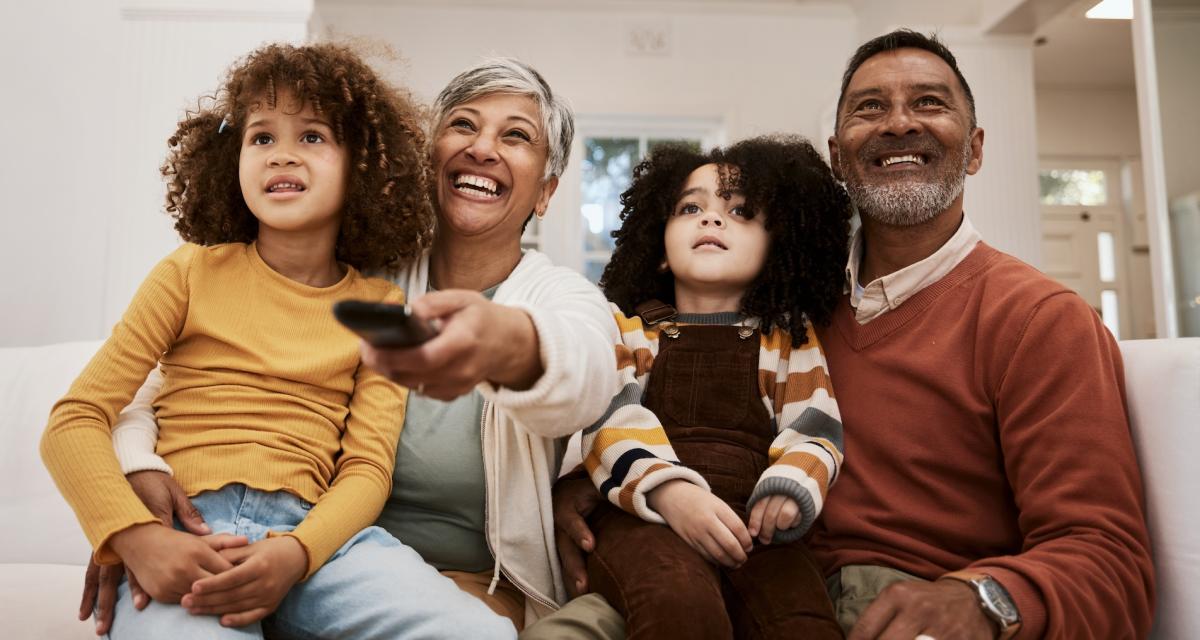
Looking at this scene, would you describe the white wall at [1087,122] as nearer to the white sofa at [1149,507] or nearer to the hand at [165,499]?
the white sofa at [1149,507]

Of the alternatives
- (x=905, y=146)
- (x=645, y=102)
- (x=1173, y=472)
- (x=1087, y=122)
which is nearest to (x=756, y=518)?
(x=1173, y=472)

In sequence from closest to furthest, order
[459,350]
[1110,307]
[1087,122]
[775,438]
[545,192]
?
[459,350]
[775,438]
[545,192]
[1110,307]
[1087,122]

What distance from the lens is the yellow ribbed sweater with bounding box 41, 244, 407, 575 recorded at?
43.5 inches

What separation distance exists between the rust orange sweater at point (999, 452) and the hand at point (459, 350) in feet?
2.40

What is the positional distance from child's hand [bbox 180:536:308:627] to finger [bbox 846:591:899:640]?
2.44 ft

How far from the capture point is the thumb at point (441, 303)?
0.82m

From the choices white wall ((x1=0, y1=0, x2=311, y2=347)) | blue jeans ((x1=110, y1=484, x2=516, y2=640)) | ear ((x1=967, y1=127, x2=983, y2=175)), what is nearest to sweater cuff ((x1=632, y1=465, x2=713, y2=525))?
blue jeans ((x1=110, y1=484, x2=516, y2=640))

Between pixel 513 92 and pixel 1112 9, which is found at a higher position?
pixel 1112 9

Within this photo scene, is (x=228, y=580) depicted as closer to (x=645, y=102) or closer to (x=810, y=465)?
(x=810, y=465)

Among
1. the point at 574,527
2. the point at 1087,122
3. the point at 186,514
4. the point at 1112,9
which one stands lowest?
the point at 574,527

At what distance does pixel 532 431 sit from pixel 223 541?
0.42m

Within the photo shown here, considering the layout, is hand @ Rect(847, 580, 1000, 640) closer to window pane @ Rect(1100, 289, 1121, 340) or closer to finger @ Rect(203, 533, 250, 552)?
finger @ Rect(203, 533, 250, 552)

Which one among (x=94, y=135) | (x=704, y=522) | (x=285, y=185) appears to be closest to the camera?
(x=704, y=522)

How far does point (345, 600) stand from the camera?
3.60ft
